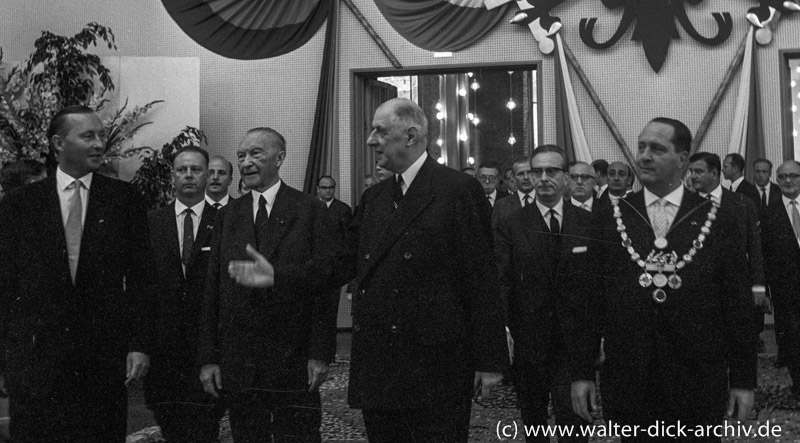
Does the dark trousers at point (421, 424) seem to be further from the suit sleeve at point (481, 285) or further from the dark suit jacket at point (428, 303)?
the suit sleeve at point (481, 285)

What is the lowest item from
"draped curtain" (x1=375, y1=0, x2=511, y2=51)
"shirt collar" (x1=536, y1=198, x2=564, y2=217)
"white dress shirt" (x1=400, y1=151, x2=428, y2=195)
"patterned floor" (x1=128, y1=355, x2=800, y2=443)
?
"patterned floor" (x1=128, y1=355, x2=800, y2=443)

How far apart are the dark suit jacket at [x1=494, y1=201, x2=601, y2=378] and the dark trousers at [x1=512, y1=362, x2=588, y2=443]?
0.05 metres

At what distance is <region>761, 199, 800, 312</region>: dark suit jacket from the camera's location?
20.5ft

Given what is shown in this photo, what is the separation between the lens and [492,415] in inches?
230

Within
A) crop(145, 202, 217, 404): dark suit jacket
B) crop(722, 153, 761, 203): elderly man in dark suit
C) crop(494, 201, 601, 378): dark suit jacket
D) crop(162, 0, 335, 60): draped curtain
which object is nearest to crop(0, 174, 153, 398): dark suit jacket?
crop(145, 202, 217, 404): dark suit jacket

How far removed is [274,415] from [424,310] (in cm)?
90

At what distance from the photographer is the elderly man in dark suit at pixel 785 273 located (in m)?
6.23

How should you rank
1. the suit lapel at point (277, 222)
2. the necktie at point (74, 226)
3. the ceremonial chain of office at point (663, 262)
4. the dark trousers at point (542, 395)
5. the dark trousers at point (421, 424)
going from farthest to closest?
the dark trousers at point (542, 395), the suit lapel at point (277, 222), the necktie at point (74, 226), the ceremonial chain of office at point (663, 262), the dark trousers at point (421, 424)

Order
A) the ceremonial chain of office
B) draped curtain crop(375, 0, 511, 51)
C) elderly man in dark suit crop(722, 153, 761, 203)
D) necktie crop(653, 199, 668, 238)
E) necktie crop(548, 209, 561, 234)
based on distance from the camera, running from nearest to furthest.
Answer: the ceremonial chain of office → necktie crop(653, 199, 668, 238) → necktie crop(548, 209, 561, 234) → elderly man in dark suit crop(722, 153, 761, 203) → draped curtain crop(375, 0, 511, 51)

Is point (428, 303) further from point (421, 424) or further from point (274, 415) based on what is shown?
point (274, 415)

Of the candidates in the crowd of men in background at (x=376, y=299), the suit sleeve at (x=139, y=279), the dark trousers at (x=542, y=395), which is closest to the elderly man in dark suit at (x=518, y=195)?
the dark trousers at (x=542, y=395)

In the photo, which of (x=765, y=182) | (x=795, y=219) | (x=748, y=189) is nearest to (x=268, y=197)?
(x=795, y=219)

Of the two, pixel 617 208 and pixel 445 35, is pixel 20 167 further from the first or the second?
pixel 445 35

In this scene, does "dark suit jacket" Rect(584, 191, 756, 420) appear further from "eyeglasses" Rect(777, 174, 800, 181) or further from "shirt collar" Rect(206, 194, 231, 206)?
"eyeglasses" Rect(777, 174, 800, 181)
